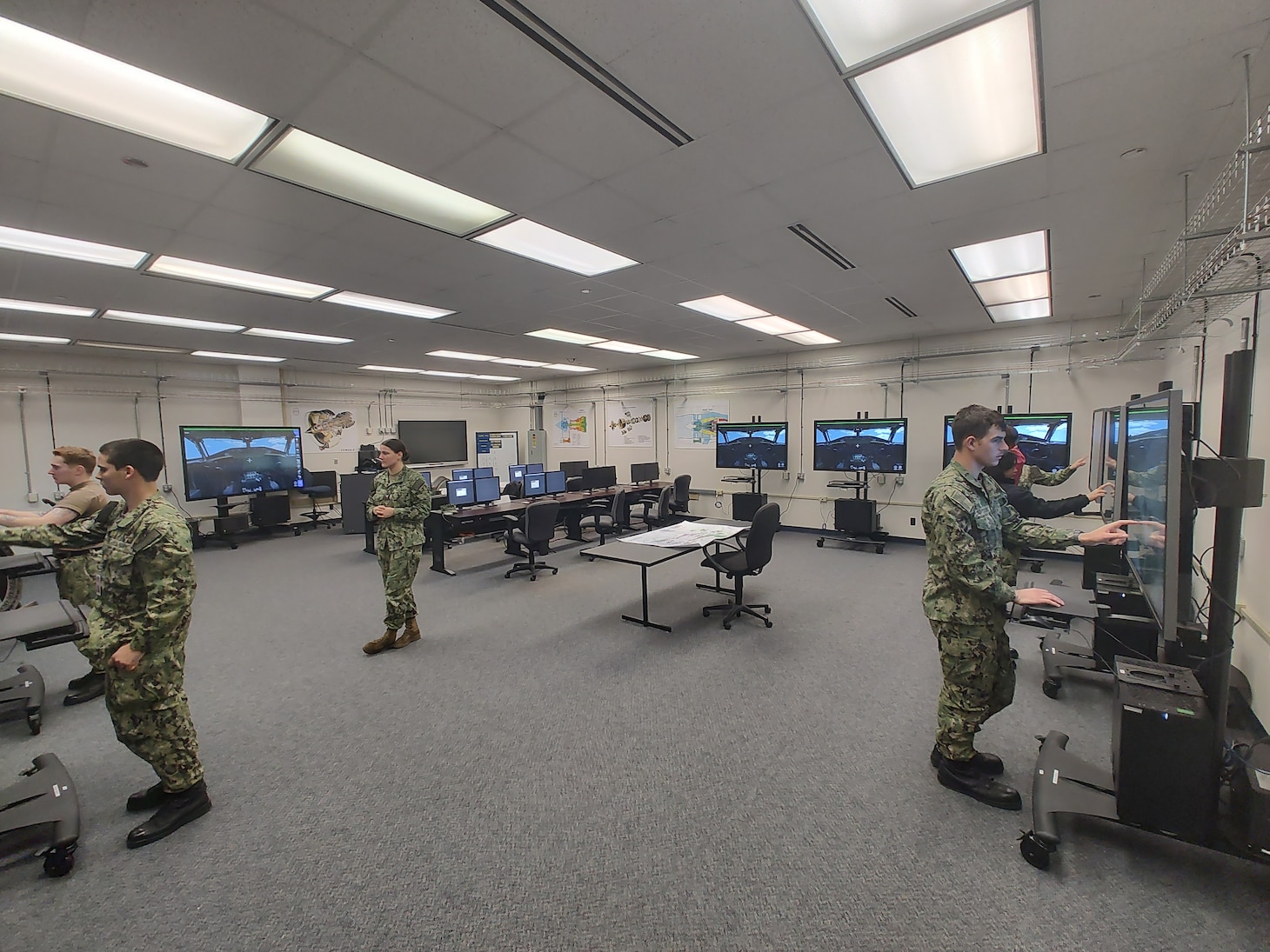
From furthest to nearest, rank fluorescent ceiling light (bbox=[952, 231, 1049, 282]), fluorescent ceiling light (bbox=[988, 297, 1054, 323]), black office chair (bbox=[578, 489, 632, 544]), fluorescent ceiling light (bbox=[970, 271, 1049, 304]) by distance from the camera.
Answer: black office chair (bbox=[578, 489, 632, 544]) < fluorescent ceiling light (bbox=[988, 297, 1054, 323]) < fluorescent ceiling light (bbox=[970, 271, 1049, 304]) < fluorescent ceiling light (bbox=[952, 231, 1049, 282])

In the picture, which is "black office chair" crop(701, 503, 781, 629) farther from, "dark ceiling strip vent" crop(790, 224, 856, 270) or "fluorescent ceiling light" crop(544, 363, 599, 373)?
"fluorescent ceiling light" crop(544, 363, 599, 373)

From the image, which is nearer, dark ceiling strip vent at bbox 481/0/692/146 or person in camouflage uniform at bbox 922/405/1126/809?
dark ceiling strip vent at bbox 481/0/692/146

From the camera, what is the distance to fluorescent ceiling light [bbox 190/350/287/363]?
7.02 metres

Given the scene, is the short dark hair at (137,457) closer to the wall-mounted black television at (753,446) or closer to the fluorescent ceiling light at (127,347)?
the fluorescent ceiling light at (127,347)

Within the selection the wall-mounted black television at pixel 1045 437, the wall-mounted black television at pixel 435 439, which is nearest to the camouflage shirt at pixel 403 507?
the wall-mounted black television at pixel 1045 437

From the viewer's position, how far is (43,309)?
4.59 meters

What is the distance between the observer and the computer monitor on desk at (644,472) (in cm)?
909

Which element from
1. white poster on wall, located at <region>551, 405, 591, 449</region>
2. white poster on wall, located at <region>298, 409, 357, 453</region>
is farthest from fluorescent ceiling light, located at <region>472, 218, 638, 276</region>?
white poster on wall, located at <region>298, 409, 357, 453</region>

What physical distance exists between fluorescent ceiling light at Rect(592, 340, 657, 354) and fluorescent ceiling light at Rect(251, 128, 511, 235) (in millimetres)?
4064

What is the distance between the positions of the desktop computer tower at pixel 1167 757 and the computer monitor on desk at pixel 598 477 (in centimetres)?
685

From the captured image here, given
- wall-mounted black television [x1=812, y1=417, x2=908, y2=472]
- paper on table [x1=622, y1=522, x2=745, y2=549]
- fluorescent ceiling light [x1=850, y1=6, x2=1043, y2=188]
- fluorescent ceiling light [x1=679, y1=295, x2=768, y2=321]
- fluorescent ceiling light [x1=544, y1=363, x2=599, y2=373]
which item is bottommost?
paper on table [x1=622, y1=522, x2=745, y2=549]

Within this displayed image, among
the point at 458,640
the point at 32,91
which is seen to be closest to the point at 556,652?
the point at 458,640

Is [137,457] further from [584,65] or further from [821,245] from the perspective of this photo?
[821,245]

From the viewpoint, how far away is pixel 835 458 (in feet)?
22.8
